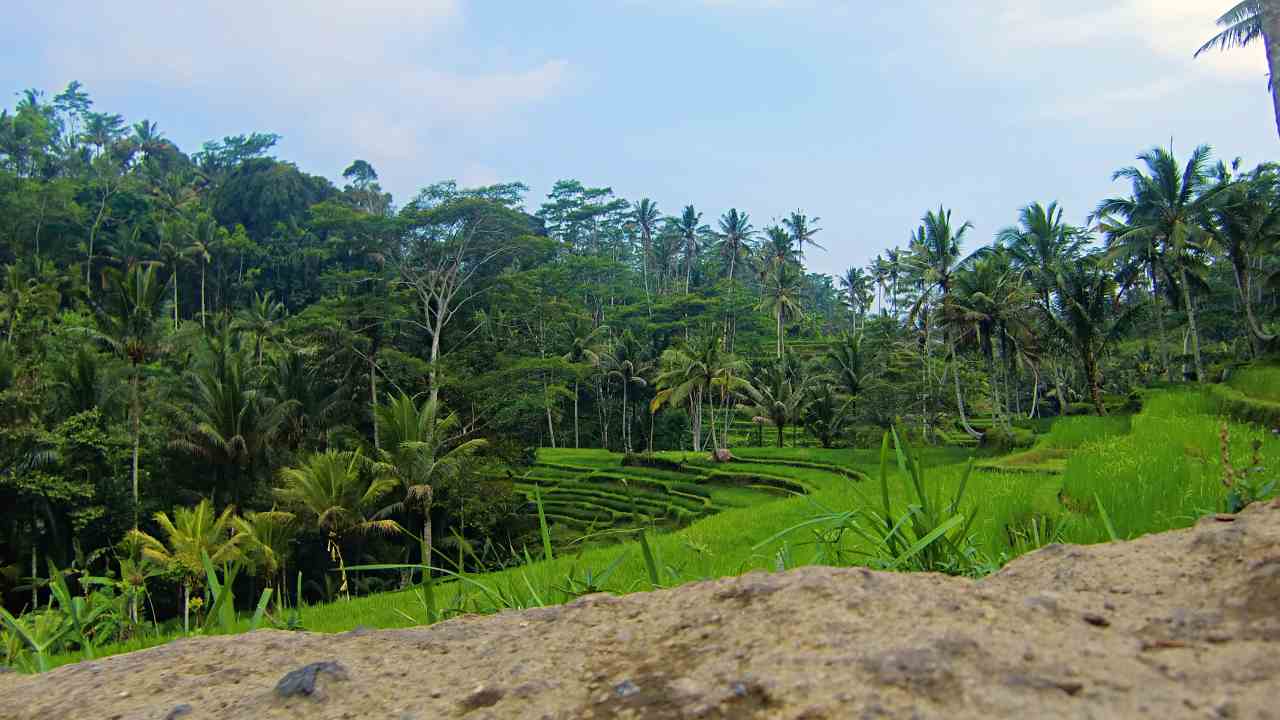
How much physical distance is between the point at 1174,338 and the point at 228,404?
45.4 m

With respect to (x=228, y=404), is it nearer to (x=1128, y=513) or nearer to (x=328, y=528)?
(x=328, y=528)

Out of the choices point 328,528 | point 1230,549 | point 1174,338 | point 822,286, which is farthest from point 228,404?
point 822,286

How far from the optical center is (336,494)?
66.3 feet

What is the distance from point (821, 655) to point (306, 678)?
1.08 m

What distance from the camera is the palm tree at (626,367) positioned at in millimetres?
43812

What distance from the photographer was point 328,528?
2019cm

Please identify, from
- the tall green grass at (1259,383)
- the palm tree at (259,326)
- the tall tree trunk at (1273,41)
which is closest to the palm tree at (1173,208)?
the tall green grass at (1259,383)

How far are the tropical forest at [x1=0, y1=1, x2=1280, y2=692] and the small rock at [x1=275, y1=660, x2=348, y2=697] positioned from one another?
2.25 feet

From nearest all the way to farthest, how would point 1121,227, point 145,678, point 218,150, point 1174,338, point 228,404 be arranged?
point 145,678
point 228,404
point 1121,227
point 1174,338
point 218,150

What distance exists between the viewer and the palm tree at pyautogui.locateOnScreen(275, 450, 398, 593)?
1984 cm

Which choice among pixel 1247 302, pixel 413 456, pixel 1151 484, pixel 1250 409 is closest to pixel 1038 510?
pixel 1151 484

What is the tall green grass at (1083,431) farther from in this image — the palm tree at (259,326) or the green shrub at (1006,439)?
the palm tree at (259,326)

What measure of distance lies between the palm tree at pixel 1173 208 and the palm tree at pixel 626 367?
24.3 meters

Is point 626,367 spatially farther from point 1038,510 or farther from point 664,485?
point 1038,510
